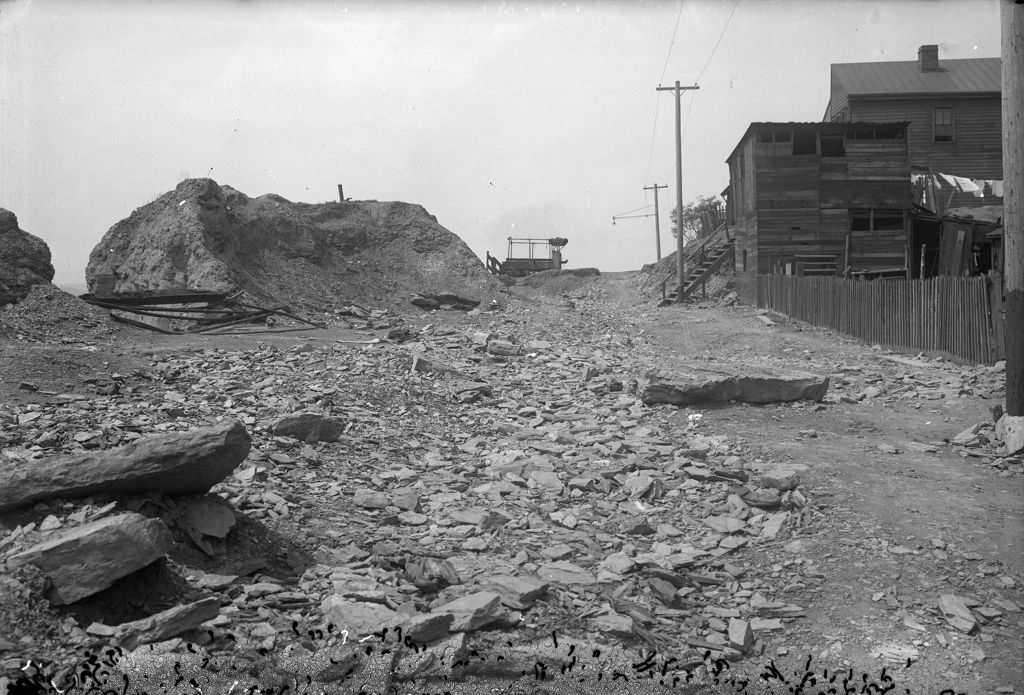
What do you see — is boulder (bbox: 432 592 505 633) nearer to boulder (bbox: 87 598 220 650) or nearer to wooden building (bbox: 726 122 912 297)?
boulder (bbox: 87 598 220 650)

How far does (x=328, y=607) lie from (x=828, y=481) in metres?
4.05

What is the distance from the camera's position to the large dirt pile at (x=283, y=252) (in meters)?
19.6

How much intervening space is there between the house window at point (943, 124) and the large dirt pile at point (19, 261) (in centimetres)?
3221

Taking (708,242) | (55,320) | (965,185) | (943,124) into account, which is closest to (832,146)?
(708,242)

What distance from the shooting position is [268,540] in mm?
4477

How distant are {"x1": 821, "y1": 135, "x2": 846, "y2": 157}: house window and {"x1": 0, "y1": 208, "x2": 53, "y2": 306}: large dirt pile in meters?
22.9

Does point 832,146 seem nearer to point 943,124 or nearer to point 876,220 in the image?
point 876,220

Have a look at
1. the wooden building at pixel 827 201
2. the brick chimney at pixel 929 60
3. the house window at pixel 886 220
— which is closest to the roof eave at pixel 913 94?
the brick chimney at pixel 929 60

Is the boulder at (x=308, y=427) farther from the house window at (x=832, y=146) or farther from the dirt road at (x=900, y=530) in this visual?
the house window at (x=832, y=146)

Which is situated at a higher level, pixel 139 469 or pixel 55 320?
pixel 55 320

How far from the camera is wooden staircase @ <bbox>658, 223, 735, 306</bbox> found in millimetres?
26969

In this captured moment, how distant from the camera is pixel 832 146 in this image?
2564cm

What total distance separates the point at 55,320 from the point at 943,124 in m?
32.8

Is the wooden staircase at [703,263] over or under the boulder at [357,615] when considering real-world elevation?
over
